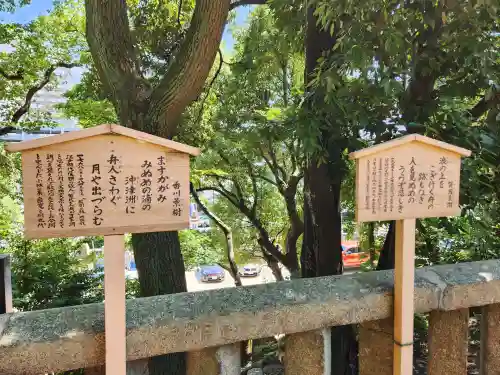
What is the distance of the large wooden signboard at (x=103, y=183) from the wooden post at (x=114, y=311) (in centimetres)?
6

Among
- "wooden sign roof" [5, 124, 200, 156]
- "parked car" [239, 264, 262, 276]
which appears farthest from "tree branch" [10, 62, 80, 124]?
"parked car" [239, 264, 262, 276]

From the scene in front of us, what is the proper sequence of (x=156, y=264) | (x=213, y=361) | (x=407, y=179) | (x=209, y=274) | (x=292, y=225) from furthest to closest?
(x=209, y=274)
(x=292, y=225)
(x=156, y=264)
(x=407, y=179)
(x=213, y=361)

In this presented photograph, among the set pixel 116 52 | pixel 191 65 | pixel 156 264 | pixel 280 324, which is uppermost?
pixel 116 52

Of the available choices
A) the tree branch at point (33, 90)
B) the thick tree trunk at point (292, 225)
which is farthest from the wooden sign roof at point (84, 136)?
the tree branch at point (33, 90)

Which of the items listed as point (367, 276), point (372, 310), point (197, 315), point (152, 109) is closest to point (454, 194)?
point (367, 276)

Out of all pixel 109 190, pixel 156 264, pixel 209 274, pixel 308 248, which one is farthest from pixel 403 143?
pixel 209 274

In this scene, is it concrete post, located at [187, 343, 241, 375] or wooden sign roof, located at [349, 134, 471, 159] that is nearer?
concrete post, located at [187, 343, 241, 375]

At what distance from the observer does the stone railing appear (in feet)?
4.03

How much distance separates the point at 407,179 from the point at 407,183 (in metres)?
0.02

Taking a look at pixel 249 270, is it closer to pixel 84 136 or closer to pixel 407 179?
pixel 407 179

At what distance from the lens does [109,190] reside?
1.24m

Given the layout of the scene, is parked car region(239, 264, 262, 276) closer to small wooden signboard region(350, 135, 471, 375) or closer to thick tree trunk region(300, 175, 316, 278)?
thick tree trunk region(300, 175, 316, 278)

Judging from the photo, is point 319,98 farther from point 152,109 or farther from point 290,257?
point 290,257

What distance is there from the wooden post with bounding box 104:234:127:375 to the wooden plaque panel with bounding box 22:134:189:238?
2.5 inches
